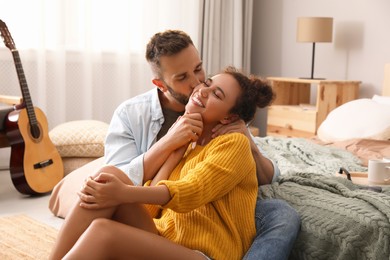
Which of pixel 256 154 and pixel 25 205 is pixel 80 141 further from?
pixel 256 154

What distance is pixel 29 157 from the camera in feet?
11.5

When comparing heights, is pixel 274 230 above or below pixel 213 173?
below

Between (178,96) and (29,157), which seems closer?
(178,96)

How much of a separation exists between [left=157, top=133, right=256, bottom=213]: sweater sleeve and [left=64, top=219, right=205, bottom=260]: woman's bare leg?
0.30 ft

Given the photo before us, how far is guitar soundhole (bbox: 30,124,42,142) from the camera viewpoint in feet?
11.6

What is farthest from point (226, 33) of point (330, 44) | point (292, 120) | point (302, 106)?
point (292, 120)

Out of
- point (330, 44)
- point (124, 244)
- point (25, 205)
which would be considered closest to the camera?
point (124, 244)

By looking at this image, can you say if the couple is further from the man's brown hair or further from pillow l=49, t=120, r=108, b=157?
pillow l=49, t=120, r=108, b=157

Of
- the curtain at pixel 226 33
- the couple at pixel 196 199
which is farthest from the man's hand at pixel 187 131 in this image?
the curtain at pixel 226 33

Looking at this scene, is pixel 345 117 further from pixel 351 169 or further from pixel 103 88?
pixel 103 88

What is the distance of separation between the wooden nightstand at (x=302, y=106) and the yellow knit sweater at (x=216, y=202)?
2401 millimetres

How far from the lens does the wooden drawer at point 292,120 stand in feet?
13.7

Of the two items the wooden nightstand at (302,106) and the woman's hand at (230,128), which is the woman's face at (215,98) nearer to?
the woman's hand at (230,128)

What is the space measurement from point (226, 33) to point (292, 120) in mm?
1204
